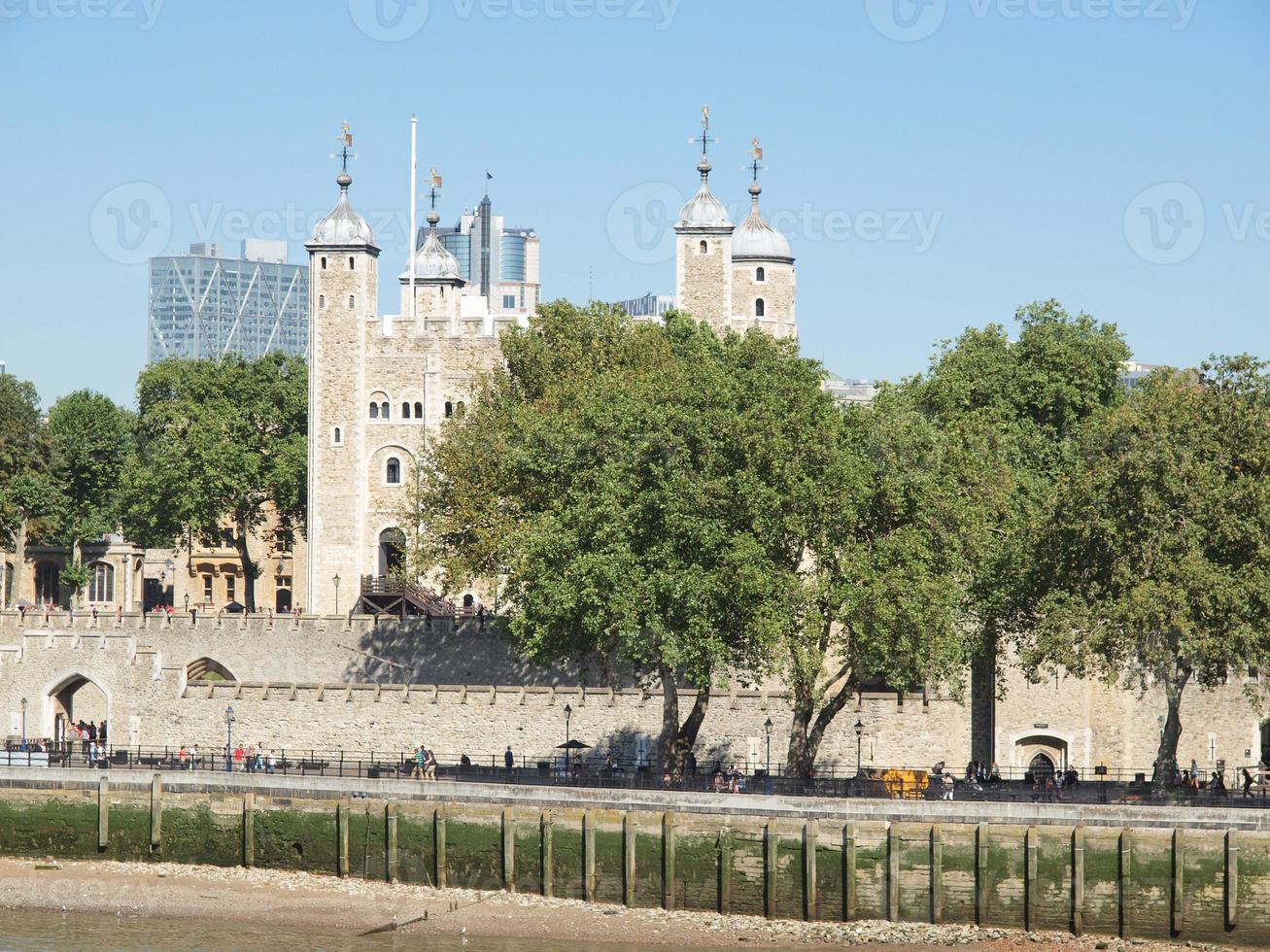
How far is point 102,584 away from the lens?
9825 centimetres

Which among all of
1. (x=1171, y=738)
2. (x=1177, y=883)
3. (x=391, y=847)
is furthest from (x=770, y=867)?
(x=1171, y=738)

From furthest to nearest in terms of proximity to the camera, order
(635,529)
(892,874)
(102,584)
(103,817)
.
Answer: (102,584), (635,529), (103,817), (892,874)

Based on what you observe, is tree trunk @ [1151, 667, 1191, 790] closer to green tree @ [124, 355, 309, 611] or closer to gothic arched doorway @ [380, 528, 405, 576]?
gothic arched doorway @ [380, 528, 405, 576]

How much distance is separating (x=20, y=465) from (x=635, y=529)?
135ft

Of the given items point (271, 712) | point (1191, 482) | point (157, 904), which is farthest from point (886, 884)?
point (271, 712)

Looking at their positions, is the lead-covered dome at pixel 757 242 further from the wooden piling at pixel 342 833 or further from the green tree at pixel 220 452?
the wooden piling at pixel 342 833

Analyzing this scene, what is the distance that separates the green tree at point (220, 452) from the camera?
3078 inches

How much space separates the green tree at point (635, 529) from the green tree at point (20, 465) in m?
27.2

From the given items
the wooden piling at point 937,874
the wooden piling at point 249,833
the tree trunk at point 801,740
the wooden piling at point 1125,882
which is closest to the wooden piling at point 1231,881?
the wooden piling at point 1125,882

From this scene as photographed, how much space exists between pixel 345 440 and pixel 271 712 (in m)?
21.5

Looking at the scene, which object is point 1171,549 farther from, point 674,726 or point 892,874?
point 674,726

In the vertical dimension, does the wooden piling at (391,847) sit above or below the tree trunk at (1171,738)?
below

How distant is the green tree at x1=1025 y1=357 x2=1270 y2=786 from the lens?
151ft

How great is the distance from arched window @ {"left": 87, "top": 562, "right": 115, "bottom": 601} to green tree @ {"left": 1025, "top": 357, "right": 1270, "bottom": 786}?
190ft
